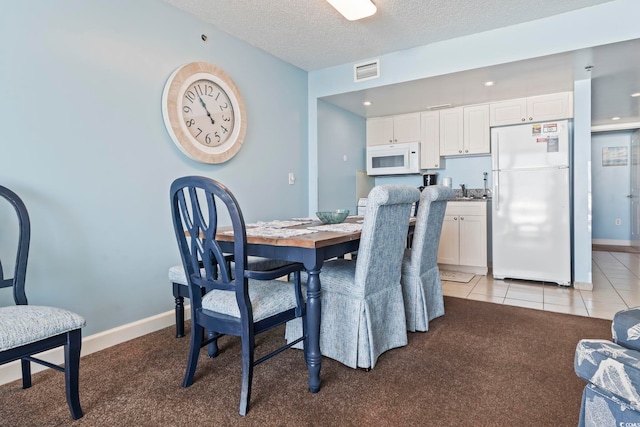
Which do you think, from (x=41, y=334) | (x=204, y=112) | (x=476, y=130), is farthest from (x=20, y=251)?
(x=476, y=130)

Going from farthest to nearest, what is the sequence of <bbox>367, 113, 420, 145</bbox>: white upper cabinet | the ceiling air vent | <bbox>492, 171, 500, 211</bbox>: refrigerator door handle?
<bbox>367, 113, 420, 145</bbox>: white upper cabinet
<bbox>492, 171, 500, 211</bbox>: refrigerator door handle
the ceiling air vent

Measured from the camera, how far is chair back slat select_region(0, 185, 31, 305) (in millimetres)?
1583

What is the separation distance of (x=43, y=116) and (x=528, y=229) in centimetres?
405

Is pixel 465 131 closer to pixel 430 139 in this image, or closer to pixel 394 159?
pixel 430 139

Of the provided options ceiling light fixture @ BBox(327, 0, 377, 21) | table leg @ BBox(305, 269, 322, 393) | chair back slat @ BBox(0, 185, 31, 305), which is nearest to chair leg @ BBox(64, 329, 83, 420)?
chair back slat @ BBox(0, 185, 31, 305)

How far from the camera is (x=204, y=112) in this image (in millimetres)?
2744

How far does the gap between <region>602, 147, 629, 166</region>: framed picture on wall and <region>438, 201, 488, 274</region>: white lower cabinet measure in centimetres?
408

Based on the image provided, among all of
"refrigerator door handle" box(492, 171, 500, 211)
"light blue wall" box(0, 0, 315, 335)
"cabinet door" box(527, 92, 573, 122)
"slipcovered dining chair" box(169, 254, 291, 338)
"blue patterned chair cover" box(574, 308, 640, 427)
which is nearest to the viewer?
"blue patterned chair cover" box(574, 308, 640, 427)

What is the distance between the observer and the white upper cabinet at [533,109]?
12.1ft

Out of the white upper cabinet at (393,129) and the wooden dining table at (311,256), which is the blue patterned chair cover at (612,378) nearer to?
the wooden dining table at (311,256)

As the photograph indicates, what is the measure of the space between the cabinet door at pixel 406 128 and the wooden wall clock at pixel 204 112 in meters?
2.30

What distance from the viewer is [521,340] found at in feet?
7.28

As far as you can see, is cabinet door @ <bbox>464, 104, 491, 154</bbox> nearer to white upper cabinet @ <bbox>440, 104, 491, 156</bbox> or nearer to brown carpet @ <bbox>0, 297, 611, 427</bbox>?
white upper cabinet @ <bbox>440, 104, 491, 156</bbox>

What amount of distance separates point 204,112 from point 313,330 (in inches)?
74.9
